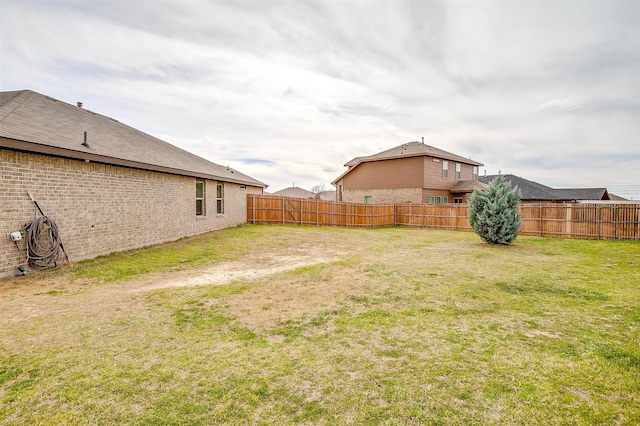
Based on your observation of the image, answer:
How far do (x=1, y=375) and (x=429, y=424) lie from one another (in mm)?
4357

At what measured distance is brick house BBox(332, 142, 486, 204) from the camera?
25031 millimetres

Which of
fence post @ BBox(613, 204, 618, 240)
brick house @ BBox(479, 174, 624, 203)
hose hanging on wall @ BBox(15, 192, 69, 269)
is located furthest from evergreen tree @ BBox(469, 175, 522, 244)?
brick house @ BBox(479, 174, 624, 203)

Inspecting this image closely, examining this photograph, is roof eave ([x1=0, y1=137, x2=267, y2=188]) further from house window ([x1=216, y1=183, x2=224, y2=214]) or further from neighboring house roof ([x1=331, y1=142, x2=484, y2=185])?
neighboring house roof ([x1=331, y1=142, x2=484, y2=185])

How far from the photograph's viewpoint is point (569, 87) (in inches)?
645

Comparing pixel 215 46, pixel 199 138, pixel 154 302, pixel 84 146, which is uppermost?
pixel 215 46

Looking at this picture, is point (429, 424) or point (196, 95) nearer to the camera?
point (429, 424)

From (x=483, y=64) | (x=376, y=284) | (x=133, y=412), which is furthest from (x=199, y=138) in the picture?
(x=133, y=412)

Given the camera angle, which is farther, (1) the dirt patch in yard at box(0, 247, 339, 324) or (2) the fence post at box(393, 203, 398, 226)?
(2) the fence post at box(393, 203, 398, 226)

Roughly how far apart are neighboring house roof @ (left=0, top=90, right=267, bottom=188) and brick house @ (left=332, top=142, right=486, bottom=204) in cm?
1728

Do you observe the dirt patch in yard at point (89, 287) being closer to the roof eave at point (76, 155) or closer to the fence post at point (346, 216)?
the roof eave at point (76, 155)

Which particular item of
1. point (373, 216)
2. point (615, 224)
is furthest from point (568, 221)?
point (373, 216)

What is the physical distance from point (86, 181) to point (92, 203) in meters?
0.68

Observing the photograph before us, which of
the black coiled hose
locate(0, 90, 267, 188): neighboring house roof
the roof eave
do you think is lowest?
the black coiled hose

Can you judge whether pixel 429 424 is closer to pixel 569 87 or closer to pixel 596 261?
pixel 596 261
